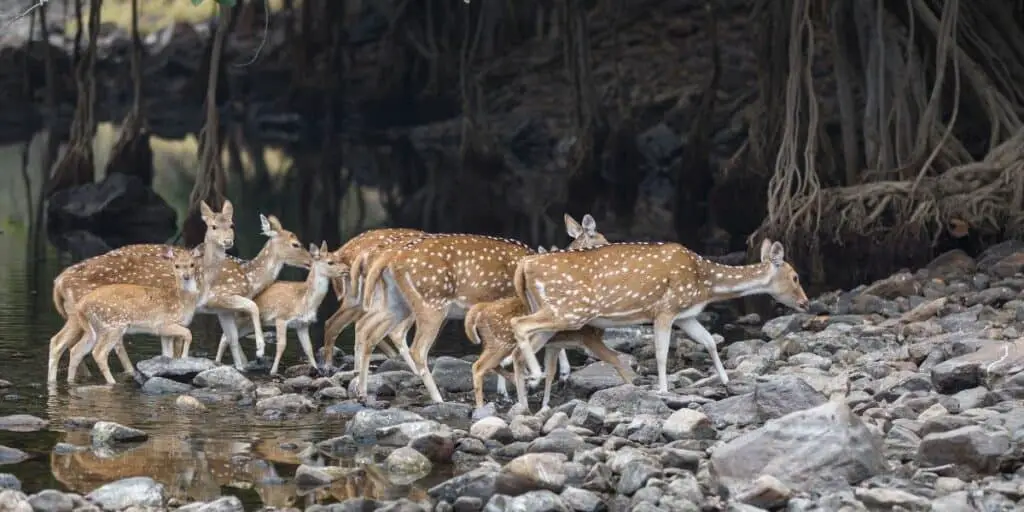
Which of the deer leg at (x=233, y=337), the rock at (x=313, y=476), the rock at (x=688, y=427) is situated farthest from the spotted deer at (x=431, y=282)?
the rock at (x=313, y=476)

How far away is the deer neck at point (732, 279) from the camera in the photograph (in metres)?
12.3

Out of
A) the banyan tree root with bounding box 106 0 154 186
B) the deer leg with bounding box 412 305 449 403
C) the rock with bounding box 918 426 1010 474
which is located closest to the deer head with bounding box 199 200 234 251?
the deer leg with bounding box 412 305 449 403

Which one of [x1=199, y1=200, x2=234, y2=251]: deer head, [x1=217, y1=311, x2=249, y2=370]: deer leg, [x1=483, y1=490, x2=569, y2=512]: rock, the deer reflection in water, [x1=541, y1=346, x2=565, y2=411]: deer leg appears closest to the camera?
[x1=483, y1=490, x2=569, y2=512]: rock

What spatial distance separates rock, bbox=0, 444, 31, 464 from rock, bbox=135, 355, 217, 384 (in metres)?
2.80

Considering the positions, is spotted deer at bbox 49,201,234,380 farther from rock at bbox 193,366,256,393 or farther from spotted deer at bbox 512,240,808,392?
spotted deer at bbox 512,240,808,392

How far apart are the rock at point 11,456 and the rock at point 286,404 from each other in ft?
6.83

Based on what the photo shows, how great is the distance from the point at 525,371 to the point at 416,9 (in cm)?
3129

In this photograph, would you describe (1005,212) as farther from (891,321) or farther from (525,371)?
(525,371)

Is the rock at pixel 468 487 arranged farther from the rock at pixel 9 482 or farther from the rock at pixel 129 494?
the rock at pixel 9 482

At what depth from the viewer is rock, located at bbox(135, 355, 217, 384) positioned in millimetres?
12539

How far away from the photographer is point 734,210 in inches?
1034

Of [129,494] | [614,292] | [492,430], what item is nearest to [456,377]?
[614,292]

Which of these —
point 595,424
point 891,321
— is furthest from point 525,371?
point 891,321

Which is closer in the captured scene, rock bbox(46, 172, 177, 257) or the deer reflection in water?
the deer reflection in water
